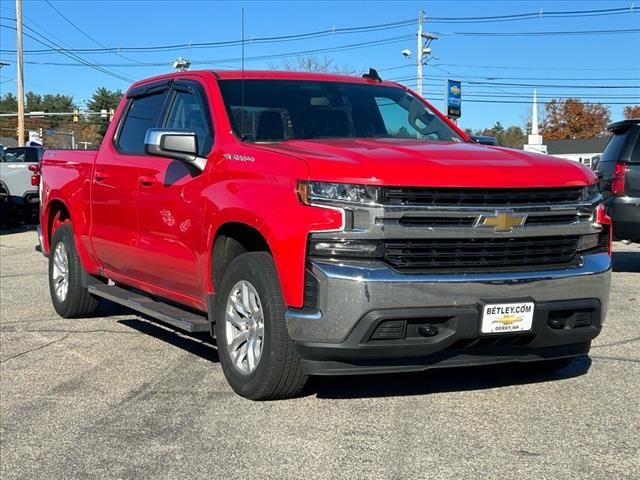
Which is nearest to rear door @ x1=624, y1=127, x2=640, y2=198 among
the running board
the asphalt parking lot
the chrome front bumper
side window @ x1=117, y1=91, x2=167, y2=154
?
the asphalt parking lot

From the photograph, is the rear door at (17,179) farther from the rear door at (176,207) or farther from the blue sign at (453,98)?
the blue sign at (453,98)

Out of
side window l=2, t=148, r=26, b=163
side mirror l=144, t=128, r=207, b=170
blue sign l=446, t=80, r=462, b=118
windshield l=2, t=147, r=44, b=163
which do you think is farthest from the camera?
blue sign l=446, t=80, r=462, b=118

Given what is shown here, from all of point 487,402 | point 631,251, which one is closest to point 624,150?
point 631,251

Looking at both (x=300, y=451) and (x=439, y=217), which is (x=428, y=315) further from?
(x=300, y=451)

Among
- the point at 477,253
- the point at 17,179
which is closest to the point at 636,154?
the point at 477,253

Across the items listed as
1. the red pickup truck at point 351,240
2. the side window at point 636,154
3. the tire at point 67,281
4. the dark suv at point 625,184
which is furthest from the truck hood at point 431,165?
the side window at point 636,154

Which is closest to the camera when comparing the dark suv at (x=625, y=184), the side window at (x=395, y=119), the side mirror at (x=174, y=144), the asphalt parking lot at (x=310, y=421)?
the asphalt parking lot at (x=310, y=421)

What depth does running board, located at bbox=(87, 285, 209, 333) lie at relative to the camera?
206 inches

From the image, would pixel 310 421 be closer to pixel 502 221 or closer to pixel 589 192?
pixel 502 221

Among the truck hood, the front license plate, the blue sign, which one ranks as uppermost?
the blue sign

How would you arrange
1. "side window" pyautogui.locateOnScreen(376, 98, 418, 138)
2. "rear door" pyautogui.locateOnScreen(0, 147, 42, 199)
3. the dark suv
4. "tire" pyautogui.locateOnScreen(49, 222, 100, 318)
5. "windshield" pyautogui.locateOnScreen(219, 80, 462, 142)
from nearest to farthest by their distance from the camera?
"windshield" pyautogui.locateOnScreen(219, 80, 462, 142)
"side window" pyautogui.locateOnScreen(376, 98, 418, 138)
"tire" pyautogui.locateOnScreen(49, 222, 100, 318)
the dark suv
"rear door" pyautogui.locateOnScreen(0, 147, 42, 199)

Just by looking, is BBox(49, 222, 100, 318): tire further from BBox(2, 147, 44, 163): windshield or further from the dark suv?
BBox(2, 147, 44, 163): windshield

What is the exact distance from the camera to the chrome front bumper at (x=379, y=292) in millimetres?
3961

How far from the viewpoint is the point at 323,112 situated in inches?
219
